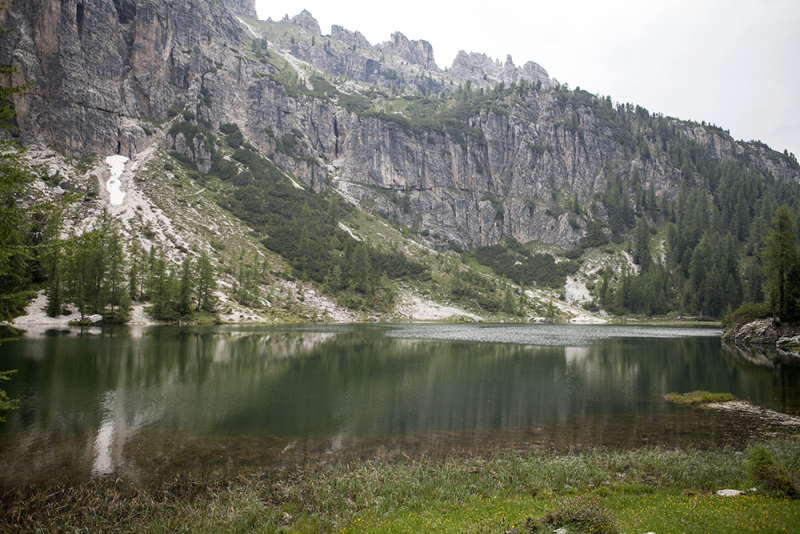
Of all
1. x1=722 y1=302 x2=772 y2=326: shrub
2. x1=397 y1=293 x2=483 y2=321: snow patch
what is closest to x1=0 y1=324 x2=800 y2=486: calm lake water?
x1=722 y1=302 x2=772 y2=326: shrub

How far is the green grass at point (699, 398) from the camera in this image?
3200cm

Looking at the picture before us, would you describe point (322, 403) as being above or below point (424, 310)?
below

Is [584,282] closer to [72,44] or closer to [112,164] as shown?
[112,164]

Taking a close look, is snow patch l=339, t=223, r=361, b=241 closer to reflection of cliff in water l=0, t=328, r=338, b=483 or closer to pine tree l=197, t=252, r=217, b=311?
pine tree l=197, t=252, r=217, b=311

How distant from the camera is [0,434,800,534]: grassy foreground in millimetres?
11016

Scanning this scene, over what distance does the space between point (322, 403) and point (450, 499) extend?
17.7 meters

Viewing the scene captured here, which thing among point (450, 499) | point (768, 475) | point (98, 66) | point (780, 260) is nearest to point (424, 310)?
point (780, 260)

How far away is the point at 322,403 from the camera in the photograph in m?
30.2

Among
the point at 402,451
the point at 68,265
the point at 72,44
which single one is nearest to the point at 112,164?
the point at 72,44

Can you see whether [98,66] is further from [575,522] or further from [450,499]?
[575,522]

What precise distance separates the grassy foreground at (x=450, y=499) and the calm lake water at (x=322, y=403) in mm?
2629

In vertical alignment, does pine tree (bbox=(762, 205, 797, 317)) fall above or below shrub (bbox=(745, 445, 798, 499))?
above

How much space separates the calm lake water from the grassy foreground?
263cm

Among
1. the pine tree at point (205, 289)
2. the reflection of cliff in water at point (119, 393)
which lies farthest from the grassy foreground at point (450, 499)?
the pine tree at point (205, 289)
